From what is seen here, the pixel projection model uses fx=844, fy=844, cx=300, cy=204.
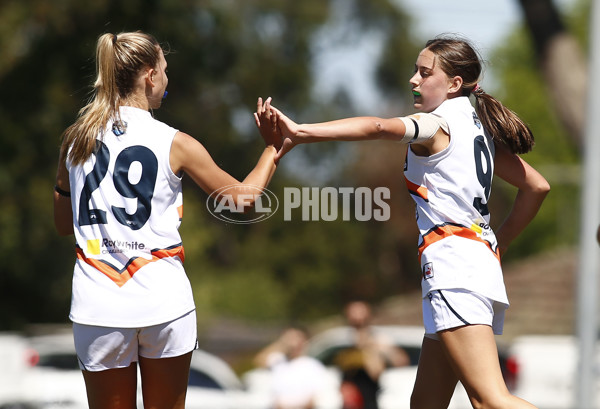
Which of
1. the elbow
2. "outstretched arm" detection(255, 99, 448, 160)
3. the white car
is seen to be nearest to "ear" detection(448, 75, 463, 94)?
"outstretched arm" detection(255, 99, 448, 160)

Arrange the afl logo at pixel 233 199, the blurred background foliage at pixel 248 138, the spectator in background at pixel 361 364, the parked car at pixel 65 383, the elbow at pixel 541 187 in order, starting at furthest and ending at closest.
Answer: the blurred background foliage at pixel 248 138 < the parked car at pixel 65 383 < the spectator in background at pixel 361 364 < the elbow at pixel 541 187 < the afl logo at pixel 233 199

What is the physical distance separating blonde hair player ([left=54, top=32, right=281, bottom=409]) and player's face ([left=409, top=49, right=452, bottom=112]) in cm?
99

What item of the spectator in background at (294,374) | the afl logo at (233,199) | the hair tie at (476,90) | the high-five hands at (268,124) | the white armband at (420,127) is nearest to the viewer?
the white armband at (420,127)

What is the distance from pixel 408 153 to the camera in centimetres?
372

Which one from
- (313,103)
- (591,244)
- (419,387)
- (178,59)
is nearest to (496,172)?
(419,387)

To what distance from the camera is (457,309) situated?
3.46 m

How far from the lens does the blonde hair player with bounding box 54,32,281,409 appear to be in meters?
3.33

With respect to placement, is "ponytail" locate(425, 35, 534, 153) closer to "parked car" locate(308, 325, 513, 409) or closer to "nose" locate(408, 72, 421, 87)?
"nose" locate(408, 72, 421, 87)

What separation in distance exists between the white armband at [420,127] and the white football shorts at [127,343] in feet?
3.80

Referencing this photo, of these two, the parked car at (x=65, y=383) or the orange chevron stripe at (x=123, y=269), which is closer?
the orange chevron stripe at (x=123, y=269)

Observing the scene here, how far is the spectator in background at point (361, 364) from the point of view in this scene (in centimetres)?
870

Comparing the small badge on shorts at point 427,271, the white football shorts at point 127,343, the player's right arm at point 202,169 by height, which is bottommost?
the white football shorts at point 127,343

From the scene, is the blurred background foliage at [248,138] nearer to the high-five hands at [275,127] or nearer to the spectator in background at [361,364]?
the high-five hands at [275,127]

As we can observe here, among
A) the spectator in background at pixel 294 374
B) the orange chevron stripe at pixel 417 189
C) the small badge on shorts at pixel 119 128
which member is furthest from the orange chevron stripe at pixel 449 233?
the spectator in background at pixel 294 374
